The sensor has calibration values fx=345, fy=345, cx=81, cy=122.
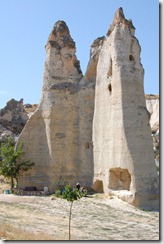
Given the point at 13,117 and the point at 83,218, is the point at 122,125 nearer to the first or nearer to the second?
the point at 83,218

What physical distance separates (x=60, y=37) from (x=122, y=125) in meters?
12.0

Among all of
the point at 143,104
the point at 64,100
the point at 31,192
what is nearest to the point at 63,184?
the point at 31,192

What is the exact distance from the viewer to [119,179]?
25875 millimetres

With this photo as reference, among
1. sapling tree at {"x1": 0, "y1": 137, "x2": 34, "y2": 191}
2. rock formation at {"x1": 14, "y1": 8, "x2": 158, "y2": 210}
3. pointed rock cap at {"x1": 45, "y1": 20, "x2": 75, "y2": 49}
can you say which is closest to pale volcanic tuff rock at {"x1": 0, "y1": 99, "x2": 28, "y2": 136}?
rock formation at {"x1": 14, "y1": 8, "x2": 158, "y2": 210}

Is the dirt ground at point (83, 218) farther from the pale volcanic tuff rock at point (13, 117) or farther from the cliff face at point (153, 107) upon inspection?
the cliff face at point (153, 107)

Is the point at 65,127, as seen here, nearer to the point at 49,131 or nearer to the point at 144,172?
the point at 49,131

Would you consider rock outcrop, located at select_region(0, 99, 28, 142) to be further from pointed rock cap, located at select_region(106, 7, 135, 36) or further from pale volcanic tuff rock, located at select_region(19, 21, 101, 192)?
pointed rock cap, located at select_region(106, 7, 135, 36)

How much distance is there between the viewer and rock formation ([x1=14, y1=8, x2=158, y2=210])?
2455 cm

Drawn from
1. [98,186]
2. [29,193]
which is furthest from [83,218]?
[29,193]

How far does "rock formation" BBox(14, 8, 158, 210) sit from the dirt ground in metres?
1.72

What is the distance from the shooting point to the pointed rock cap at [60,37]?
32.1 meters

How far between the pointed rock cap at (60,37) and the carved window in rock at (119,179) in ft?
42.6

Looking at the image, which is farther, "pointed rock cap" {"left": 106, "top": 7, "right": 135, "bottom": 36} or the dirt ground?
"pointed rock cap" {"left": 106, "top": 7, "right": 135, "bottom": 36}

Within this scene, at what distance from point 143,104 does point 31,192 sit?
11.3 m
